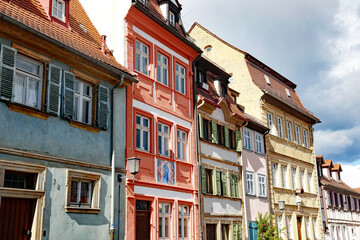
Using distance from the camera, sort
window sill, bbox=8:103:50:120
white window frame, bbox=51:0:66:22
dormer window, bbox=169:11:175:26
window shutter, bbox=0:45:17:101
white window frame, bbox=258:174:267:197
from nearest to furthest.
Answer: window shutter, bbox=0:45:17:101, window sill, bbox=8:103:50:120, white window frame, bbox=51:0:66:22, dormer window, bbox=169:11:175:26, white window frame, bbox=258:174:267:197

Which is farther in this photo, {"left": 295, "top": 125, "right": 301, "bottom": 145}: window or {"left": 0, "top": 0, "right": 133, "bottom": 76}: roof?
{"left": 295, "top": 125, "right": 301, "bottom": 145}: window

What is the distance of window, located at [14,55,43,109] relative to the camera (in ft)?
39.3

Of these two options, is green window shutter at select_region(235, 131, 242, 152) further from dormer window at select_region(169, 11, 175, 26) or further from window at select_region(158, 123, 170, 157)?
dormer window at select_region(169, 11, 175, 26)

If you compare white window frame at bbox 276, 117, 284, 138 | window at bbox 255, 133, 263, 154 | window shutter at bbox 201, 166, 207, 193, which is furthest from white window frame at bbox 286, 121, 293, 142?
window shutter at bbox 201, 166, 207, 193

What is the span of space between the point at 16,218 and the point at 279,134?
853 inches

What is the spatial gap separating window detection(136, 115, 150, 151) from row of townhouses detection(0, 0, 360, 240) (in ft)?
0.19

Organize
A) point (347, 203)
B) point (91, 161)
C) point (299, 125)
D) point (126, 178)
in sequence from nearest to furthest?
point (91, 161) < point (126, 178) < point (299, 125) < point (347, 203)

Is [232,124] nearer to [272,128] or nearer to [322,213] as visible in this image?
[272,128]

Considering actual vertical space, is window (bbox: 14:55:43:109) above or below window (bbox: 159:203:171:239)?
above

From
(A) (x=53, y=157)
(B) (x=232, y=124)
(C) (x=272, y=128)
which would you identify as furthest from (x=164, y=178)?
(C) (x=272, y=128)

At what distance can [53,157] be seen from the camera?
1231 cm

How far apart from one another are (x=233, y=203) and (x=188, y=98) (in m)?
6.18

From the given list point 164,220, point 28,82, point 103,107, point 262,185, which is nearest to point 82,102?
point 103,107

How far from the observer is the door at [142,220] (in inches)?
620
